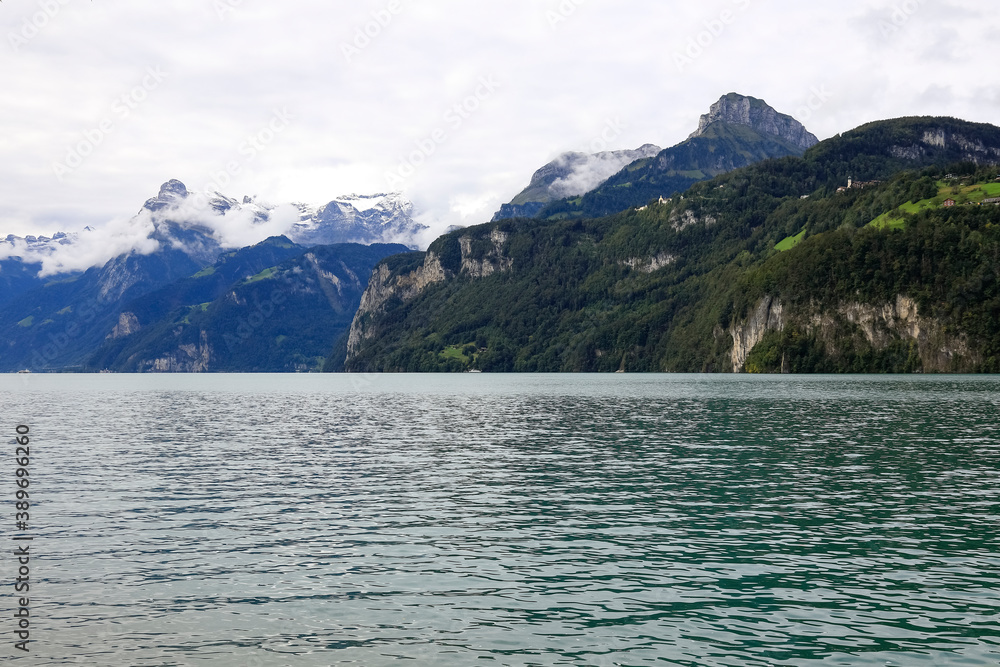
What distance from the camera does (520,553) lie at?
106 feet

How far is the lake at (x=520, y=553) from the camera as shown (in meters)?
22.3

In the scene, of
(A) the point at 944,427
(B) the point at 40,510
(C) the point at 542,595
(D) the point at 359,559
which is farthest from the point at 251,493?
(A) the point at 944,427

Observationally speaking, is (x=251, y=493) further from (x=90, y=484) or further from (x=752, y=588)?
(x=752, y=588)

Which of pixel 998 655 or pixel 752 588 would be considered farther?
pixel 752 588

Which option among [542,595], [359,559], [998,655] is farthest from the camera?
[359,559]

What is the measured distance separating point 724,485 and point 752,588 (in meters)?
21.7

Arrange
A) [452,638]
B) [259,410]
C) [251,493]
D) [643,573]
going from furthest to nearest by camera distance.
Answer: [259,410] < [251,493] < [643,573] < [452,638]

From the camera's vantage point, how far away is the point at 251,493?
156 ft

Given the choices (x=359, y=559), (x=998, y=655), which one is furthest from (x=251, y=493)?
(x=998, y=655)

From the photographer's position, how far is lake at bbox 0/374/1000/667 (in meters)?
22.3

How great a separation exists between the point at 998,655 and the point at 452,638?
1425 cm

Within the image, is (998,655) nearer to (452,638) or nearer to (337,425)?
(452,638)

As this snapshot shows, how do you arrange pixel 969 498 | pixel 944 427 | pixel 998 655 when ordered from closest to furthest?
pixel 998 655
pixel 969 498
pixel 944 427

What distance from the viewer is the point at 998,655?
815 inches
